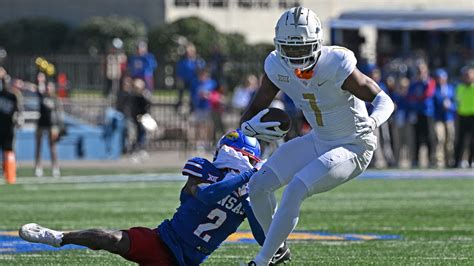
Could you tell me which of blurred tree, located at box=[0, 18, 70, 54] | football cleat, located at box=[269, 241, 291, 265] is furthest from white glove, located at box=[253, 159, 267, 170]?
blurred tree, located at box=[0, 18, 70, 54]

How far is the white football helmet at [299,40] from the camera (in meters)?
7.93

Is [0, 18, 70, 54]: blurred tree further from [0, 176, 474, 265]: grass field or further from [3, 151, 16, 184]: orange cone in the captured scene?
[0, 176, 474, 265]: grass field

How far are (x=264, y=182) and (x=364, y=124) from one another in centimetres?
73

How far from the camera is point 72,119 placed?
25984 mm

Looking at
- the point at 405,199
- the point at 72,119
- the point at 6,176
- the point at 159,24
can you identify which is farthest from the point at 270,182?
the point at 159,24

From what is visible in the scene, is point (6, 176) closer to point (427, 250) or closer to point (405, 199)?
point (405, 199)

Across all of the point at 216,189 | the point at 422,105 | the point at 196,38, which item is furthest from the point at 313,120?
the point at 196,38

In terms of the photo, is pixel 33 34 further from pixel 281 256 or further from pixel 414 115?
pixel 281 256

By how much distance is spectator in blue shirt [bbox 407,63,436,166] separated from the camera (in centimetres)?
2319

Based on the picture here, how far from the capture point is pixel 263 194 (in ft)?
26.1

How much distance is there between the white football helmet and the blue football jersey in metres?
0.90

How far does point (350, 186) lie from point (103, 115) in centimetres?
922

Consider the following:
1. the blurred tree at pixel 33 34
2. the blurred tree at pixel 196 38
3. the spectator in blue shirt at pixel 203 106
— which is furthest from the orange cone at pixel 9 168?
the blurred tree at pixel 33 34

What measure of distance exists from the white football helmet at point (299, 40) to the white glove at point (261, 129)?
40 cm
